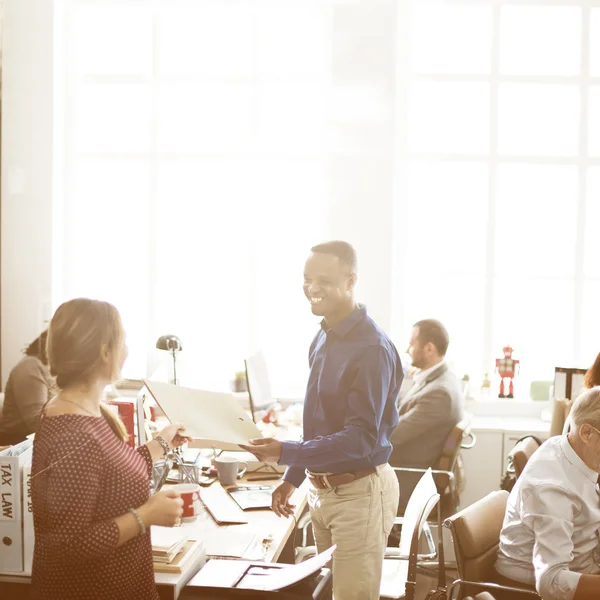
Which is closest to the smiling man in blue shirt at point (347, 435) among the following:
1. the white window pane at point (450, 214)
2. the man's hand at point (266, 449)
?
the man's hand at point (266, 449)

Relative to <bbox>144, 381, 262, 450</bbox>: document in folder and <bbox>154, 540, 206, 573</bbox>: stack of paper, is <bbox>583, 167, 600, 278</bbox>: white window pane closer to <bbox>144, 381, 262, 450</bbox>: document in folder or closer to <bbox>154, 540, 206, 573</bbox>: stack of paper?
<bbox>144, 381, 262, 450</bbox>: document in folder

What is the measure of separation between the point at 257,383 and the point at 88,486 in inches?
100

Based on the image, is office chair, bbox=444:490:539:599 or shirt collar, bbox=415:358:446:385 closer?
office chair, bbox=444:490:539:599

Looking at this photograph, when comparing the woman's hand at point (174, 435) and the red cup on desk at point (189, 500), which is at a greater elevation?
the woman's hand at point (174, 435)

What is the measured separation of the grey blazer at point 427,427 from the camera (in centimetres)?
399

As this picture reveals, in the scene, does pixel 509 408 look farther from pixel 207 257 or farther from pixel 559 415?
pixel 207 257

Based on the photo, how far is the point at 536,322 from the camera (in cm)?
524

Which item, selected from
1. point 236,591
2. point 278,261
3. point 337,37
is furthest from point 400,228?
point 236,591

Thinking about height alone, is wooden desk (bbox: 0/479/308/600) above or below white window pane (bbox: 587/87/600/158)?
below

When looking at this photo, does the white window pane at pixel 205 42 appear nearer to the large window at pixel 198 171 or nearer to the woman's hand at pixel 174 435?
the large window at pixel 198 171

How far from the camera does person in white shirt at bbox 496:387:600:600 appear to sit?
2139 millimetres

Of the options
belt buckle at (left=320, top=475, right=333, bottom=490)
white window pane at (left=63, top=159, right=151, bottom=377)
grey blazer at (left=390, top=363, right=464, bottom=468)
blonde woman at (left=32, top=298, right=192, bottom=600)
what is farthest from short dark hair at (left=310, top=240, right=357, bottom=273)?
white window pane at (left=63, top=159, right=151, bottom=377)

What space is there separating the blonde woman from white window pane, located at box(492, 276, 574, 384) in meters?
3.96

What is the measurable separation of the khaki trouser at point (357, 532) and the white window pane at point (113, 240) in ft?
10.5
